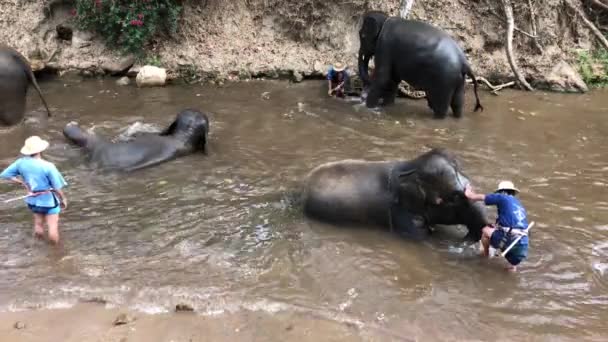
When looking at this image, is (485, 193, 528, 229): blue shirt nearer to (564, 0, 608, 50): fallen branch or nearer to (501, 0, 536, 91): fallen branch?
(501, 0, 536, 91): fallen branch

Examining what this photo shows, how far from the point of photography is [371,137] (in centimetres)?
814

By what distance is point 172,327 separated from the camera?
13.2 feet

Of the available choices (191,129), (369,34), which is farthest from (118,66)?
(369,34)

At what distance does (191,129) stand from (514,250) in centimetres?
433

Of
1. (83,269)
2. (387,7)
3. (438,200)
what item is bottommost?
(83,269)

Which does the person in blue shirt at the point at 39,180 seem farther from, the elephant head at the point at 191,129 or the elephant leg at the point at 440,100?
the elephant leg at the point at 440,100

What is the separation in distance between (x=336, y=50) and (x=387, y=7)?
53.0 inches

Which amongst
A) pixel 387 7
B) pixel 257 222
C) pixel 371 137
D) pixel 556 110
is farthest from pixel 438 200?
pixel 387 7

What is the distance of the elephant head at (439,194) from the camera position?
203 inches

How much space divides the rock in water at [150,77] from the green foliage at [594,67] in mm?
8000

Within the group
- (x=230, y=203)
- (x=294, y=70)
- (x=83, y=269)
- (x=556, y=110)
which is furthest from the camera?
(x=294, y=70)

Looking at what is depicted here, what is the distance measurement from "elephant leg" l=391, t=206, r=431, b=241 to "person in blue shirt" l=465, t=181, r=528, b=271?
61cm

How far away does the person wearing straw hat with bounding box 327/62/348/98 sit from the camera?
32.5ft

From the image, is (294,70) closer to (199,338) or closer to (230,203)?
(230,203)
